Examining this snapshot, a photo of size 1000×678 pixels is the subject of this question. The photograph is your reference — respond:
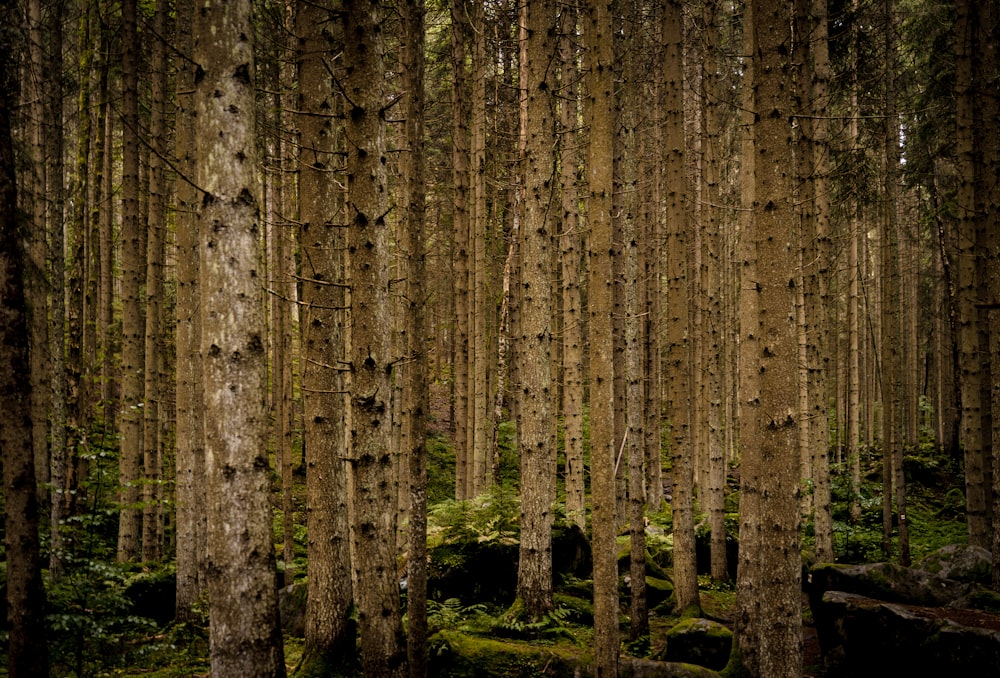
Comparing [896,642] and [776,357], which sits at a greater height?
[776,357]

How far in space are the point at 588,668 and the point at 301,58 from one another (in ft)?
23.5

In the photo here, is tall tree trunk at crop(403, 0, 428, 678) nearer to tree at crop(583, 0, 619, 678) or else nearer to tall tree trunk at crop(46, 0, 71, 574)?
tree at crop(583, 0, 619, 678)

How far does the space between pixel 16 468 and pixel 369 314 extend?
3556 millimetres

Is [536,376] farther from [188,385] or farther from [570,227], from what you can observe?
[188,385]

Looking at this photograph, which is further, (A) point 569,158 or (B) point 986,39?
(B) point 986,39

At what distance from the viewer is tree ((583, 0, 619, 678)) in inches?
229

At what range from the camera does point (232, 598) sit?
3.94 m

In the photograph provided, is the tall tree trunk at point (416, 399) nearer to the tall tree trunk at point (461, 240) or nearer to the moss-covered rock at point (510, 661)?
the moss-covered rock at point (510, 661)

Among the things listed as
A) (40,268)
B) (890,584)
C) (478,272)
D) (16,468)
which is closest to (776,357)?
(890,584)

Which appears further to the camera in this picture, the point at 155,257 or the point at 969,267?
the point at 969,267

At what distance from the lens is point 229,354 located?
13.1 ft

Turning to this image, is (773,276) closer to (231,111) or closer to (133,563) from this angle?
(231,111)

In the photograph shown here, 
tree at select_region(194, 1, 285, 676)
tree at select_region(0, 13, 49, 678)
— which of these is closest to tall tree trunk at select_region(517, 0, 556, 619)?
tree at select_region(194, 1, 285, 676)

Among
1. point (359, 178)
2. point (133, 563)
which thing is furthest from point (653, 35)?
point (133, 563)
